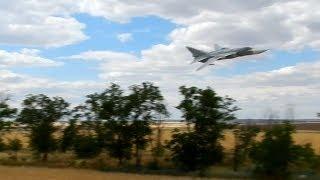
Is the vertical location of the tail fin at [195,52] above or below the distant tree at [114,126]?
above

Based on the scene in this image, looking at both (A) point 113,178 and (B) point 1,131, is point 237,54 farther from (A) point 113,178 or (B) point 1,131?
(B) point 1,131

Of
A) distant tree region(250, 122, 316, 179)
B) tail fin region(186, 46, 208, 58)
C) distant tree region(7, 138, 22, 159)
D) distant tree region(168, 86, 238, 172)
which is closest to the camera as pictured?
distant tree region(250, 122, 316, 179)

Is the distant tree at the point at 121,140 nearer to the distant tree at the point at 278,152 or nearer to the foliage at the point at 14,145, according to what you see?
the foliage at the point at 14,145

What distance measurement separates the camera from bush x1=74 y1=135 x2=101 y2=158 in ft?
162

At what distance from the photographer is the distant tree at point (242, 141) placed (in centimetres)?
4572

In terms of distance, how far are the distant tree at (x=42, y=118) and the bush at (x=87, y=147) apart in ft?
10.7

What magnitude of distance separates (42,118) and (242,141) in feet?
58.7

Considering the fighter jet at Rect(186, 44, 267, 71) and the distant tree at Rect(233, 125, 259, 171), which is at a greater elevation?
the fighter jet at Rect(186, 44, 267, 71)

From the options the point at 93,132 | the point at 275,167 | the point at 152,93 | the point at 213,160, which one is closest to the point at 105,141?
the point at 93,132

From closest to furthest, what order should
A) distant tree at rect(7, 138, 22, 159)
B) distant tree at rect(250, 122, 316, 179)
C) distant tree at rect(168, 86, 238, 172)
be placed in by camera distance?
distant tree at rect(250, 122, 316, 179) → distant tree at rect(168, 86, 238, 172) → distant tree at rect(7, 138, 22, 159)

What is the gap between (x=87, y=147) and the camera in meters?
49.4

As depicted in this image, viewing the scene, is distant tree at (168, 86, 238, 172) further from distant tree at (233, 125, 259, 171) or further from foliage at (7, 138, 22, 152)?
foliage at (7, 138, 22, 152)

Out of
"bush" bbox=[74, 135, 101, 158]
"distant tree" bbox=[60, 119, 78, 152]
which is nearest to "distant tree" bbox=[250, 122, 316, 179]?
"bush" bbox=[74, 135, 101, 158]

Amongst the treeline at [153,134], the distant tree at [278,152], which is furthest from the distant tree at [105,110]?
the distant tree at [278,152]
